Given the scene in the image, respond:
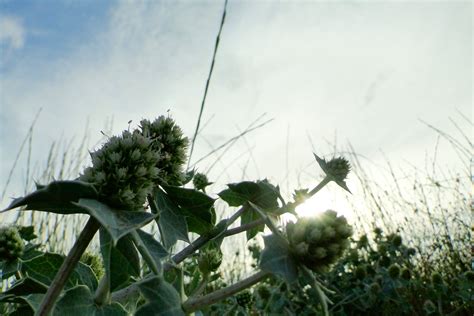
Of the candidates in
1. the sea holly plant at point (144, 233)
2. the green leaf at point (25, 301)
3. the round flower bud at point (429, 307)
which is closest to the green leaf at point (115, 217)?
the sea holly plant at point (144, 233)

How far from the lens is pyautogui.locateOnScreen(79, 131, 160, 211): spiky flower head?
0.99m

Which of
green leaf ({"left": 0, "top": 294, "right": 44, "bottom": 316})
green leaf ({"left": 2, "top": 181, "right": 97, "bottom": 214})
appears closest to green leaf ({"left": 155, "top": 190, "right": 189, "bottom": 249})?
green leaf ({"left": 2, "top": 181, "right": 97, "bottom": 214})

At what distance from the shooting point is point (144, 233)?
1.00 metres

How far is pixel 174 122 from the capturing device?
1.40m

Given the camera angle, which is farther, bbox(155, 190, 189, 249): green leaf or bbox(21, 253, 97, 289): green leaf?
bbox(21, 253, 97, 289): green leaf

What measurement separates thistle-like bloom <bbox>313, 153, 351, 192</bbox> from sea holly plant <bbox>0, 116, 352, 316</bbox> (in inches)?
13.9

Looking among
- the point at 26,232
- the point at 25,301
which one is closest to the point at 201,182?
the point at 26,232

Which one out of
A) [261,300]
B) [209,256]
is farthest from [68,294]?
[261,300]

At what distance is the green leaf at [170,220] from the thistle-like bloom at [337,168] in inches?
23.7

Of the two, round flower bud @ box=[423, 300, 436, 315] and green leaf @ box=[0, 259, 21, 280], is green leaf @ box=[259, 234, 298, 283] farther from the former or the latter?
round flower bud @ box=[423, 300, 436, 315]

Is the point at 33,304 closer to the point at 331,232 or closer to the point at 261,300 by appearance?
the point at 331,232

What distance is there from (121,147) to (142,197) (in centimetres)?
13

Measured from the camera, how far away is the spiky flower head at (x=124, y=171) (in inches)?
39.1

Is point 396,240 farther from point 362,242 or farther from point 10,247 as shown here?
point 10,247
